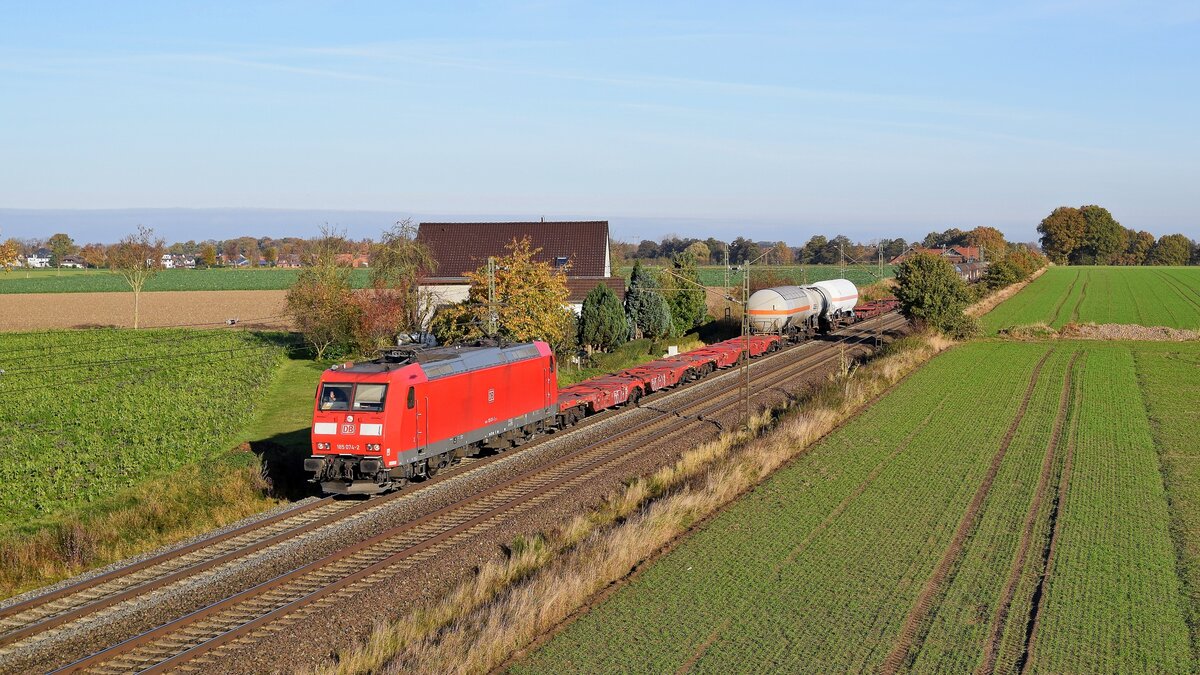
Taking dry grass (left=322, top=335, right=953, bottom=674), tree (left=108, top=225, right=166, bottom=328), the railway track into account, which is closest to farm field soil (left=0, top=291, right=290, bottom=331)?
tree (left=108, top=225, right=166, bottom=328)

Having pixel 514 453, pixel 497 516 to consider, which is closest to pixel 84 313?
pixel 514 453

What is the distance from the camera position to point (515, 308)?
40938 mm

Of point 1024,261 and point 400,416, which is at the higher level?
point 1024,261

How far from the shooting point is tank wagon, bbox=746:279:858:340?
55062mm

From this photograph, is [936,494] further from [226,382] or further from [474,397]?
[226,382]

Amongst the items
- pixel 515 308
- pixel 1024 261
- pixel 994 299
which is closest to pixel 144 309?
pixel 515 308

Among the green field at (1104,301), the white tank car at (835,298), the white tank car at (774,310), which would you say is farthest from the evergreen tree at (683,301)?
the green field at (1104,301)

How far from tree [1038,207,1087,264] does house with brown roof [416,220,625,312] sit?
154679 millimetres

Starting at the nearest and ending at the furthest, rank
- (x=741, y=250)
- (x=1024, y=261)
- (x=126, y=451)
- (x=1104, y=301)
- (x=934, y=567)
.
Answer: (x=934, y=567), (x=126, y=451), (x=1104, y=301), (x=1024, y=261), (x=741, y=250)

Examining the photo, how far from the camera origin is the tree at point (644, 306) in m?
55.0

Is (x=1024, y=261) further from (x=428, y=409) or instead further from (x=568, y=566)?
(x=568, y=566)

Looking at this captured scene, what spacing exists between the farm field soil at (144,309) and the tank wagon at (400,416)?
45.9 metres

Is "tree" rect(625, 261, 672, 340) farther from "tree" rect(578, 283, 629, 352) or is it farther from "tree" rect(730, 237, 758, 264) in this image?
"tree" rect(730, 237, 758, 264)

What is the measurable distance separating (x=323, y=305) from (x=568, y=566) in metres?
36.4
